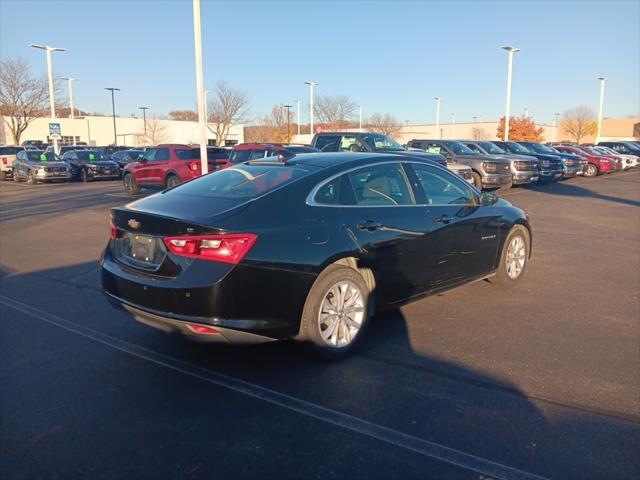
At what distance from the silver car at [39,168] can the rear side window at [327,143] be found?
15098mm

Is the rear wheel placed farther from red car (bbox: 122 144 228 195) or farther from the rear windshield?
the rear windshield

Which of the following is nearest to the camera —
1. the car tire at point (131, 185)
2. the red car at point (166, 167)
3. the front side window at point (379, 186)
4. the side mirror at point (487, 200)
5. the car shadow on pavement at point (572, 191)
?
the front side window at point (379, 186)

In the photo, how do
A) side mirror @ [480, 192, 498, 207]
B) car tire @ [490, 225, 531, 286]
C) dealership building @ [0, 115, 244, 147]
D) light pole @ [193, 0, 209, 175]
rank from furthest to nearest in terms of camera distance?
dealership building @ [0, 115, 244, 147] → light pole @ [193, 0, 209, 175] → car tire @ [490, 225, 531, 286] → side mirror @ [480, 192, 498, 207]

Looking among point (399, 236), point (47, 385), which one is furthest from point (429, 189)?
point (47, 385)

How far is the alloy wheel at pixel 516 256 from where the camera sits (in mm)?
6520

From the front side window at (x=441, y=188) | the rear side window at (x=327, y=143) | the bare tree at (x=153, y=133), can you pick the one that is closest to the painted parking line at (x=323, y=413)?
the front side window at (x=441, y=188)

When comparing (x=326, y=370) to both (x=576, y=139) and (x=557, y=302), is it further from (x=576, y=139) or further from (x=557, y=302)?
(x=576, y=139)

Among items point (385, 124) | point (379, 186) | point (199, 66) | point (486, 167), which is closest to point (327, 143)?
point (199, 66)

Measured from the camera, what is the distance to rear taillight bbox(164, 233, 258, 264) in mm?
3697

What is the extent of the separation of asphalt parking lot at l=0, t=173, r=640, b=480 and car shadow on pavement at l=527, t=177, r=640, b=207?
1143 centimetres

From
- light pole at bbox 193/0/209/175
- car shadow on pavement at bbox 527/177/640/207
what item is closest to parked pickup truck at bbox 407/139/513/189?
car shadow on pavement at bbox 527/177/640/207

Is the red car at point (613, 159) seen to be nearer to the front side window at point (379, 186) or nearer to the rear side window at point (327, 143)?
the rear side window at point (327, 143)

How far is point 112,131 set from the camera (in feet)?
254

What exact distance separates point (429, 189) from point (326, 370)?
7.26 feet
